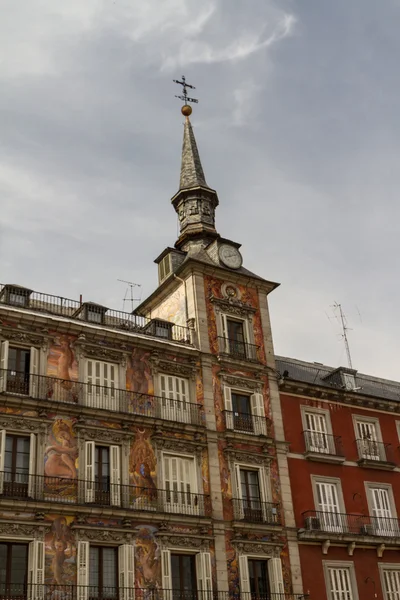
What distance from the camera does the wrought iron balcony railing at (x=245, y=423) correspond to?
34.7 metres

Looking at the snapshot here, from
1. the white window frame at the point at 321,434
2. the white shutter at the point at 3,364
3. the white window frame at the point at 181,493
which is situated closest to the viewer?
the white shutter at the point at 3,364

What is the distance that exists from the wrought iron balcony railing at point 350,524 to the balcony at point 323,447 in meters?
2.51

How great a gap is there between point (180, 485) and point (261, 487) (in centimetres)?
404

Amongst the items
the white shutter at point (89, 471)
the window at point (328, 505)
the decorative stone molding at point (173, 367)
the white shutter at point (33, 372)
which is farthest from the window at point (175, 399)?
the window at point (328, 505)

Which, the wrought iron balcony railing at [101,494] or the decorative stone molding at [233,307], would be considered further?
the decorative stone molding at [233,307]

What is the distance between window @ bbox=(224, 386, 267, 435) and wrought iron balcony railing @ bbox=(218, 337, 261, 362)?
1794mm

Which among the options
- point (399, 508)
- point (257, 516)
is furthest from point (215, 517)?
point (399, 508)

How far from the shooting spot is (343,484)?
36.7 m

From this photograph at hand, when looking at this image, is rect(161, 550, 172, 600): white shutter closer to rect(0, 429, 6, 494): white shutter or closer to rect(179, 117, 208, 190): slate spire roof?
rect(0, 429, 6, 494): white shutter

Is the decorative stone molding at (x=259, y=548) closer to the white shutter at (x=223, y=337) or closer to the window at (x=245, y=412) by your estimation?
the window at (x=245, y=412)

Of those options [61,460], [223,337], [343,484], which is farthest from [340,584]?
[61,460]

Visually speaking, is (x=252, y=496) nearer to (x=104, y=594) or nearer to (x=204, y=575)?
(x=204, y=575)

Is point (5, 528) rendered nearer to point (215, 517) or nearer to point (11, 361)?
point (11, 361)

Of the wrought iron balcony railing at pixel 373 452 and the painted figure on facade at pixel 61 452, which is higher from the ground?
the wrought iron balcony railing at pixel 373 452
